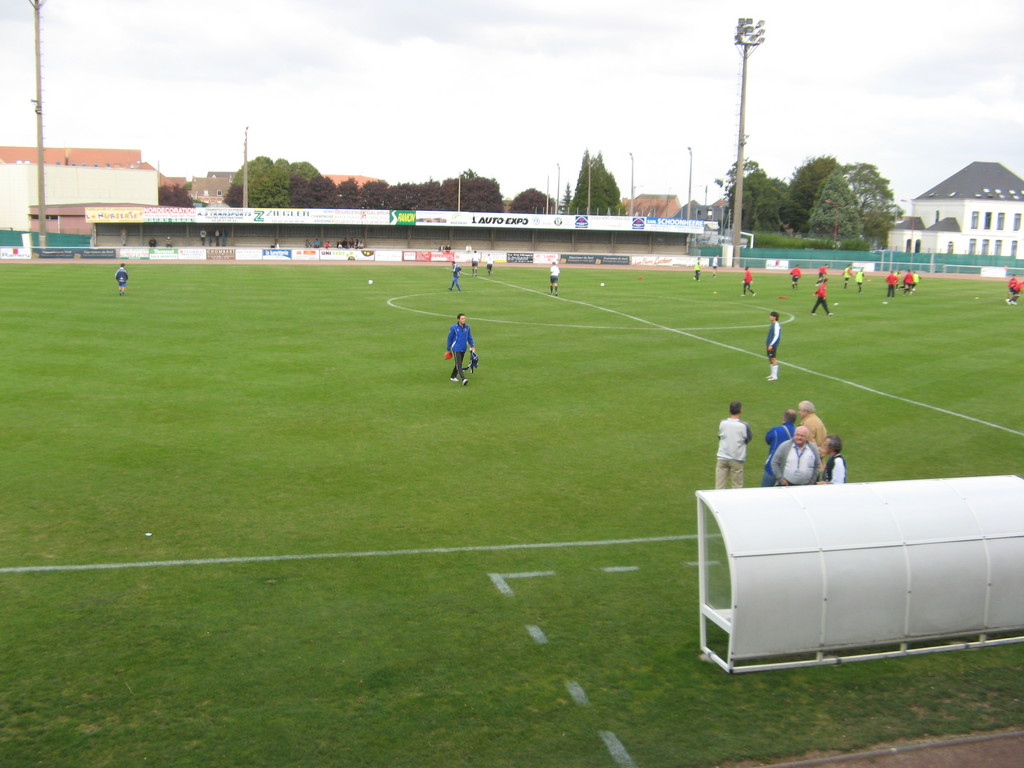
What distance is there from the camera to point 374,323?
3306 centimetres

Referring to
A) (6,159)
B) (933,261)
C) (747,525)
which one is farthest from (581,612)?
(6,159)

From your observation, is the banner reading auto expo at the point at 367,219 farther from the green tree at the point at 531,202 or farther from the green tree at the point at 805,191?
the green tree at the point at 531,202

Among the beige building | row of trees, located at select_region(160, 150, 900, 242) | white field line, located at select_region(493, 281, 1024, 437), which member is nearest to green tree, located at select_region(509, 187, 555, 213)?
row of trees, located at select_region(160, 150, 900, 242)

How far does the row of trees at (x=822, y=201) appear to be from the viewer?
111m

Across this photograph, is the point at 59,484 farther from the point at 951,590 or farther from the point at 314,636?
the point at 951,590

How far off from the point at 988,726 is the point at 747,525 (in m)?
2.68

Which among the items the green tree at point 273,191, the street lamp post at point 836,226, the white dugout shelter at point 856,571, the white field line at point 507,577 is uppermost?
the green tree at point 273,191

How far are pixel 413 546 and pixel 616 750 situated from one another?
5.07 metres

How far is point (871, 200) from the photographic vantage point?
115000 mm

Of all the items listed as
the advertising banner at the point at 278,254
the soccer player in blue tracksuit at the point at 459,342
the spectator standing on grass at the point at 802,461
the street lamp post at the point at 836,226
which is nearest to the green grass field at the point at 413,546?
the soccer player in blue tracksuit at the point at 459,342

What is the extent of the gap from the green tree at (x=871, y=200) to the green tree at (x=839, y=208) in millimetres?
3468

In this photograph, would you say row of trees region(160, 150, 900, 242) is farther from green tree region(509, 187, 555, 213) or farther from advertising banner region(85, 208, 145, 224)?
advertising banner region(85, 208, 145, 224)

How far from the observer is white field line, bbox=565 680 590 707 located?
24.9ft

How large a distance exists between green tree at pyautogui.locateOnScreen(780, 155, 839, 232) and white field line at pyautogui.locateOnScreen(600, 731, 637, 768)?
396 ft
